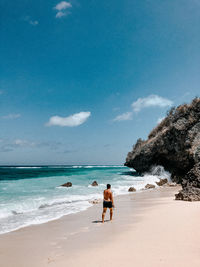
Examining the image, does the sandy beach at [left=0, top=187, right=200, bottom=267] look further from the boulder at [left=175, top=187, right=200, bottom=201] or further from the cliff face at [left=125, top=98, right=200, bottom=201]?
the cliff face at [left=125, top=98, right=200, bottom=201]

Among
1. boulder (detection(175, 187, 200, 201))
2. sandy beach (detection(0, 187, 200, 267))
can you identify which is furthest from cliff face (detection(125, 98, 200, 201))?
sandy beach (detection(0, 187, 200, 267))

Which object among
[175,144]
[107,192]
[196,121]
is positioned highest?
[196,121]

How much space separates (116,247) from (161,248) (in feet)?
3.44

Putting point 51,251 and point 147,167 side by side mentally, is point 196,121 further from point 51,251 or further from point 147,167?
point 51,251

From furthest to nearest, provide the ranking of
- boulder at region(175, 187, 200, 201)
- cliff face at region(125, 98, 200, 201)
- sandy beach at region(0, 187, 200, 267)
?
cliff face at region(125, 98, 200, 201) < boulder at region(175, 187, 200, 201) < sandy beach at region(0, 187, 200, 267)

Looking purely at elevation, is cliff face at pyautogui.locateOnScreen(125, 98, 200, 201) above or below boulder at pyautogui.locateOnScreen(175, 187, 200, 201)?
above

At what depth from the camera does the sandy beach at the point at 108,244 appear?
421 cm

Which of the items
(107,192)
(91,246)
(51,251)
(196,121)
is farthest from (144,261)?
(196,121)

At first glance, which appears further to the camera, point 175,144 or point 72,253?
point 175,144

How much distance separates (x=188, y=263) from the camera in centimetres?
382

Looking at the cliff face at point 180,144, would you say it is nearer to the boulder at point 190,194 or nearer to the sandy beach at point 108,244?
the boulder at point 190,194

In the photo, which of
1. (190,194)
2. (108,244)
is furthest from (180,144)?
(108,244)

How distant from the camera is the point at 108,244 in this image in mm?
5285

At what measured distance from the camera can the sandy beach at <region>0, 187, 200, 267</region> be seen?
4207 millimetres
